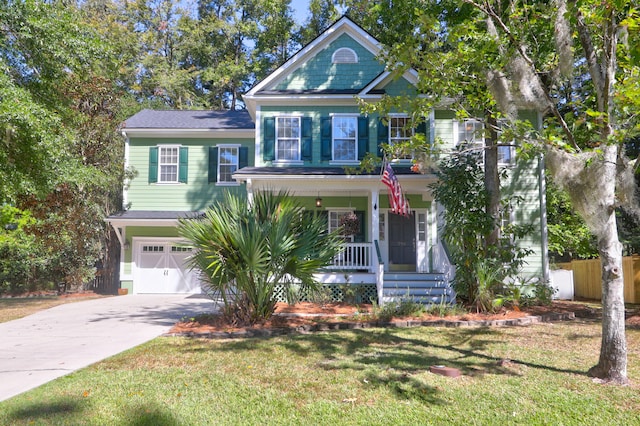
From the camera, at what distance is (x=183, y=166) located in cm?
1697

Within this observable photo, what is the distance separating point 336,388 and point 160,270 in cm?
1342

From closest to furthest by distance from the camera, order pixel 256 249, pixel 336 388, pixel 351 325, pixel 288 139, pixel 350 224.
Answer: pixel 336 388 → pixel 256 249 → pixel 351 325 → pixel 350 224 → pixel 288 139

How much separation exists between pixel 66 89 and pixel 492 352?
15.4 metres

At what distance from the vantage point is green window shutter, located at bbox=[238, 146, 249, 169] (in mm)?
17016

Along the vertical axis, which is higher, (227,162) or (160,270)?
(227,162)

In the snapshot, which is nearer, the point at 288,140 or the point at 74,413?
the point at 74,413

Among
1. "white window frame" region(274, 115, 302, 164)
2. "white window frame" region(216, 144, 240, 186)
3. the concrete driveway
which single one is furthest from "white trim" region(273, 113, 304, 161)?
the concrete driveway

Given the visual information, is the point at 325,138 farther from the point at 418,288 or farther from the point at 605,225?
the point at 605,225

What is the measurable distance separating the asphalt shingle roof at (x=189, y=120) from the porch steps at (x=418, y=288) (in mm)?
8219

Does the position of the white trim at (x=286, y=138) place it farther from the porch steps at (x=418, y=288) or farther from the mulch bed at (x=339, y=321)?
the mulch bed at (x=339, y=321)

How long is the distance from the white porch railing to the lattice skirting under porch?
541 mm

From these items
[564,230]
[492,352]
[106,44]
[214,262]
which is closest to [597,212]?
[492,352]

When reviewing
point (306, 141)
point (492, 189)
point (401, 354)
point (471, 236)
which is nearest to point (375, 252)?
point (471, 236)

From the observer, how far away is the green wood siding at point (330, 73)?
15.2 m
